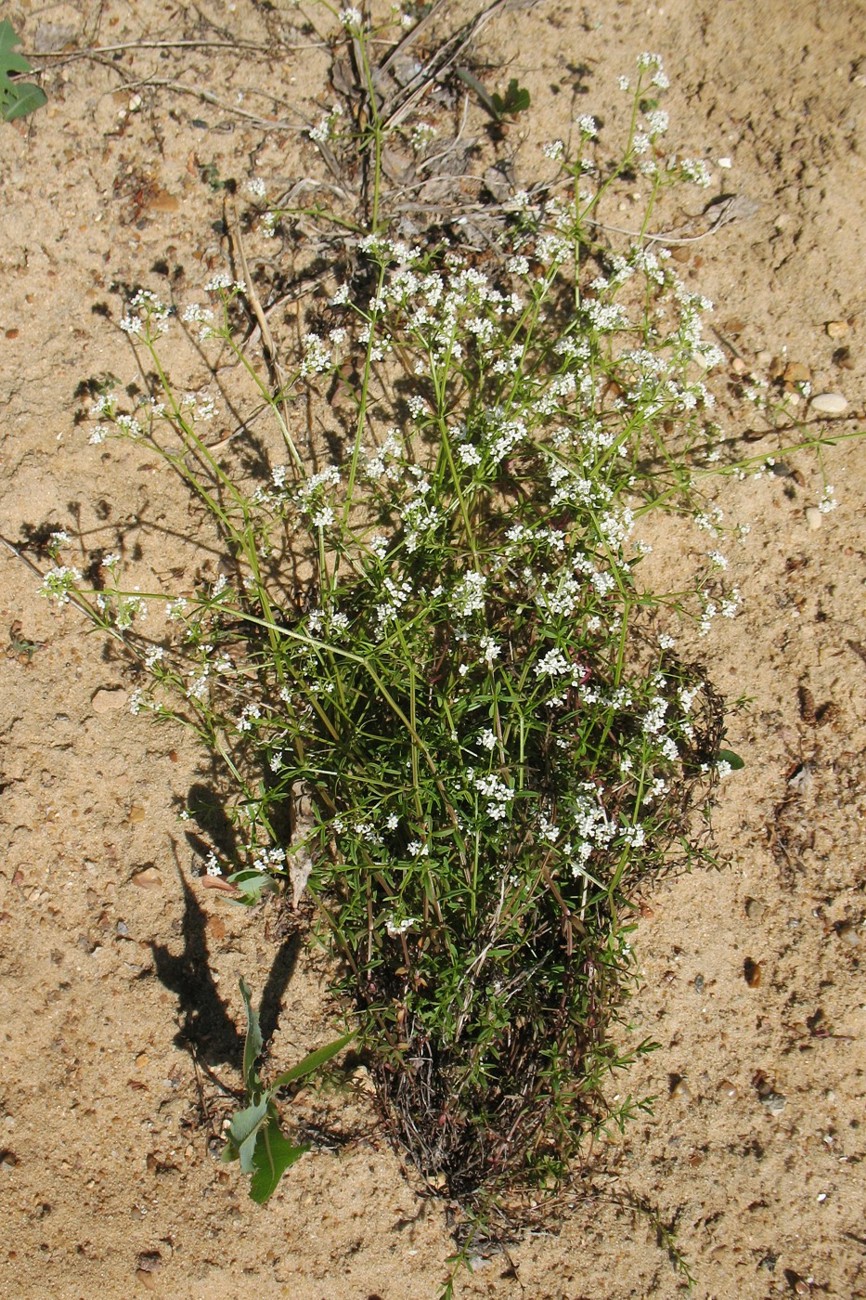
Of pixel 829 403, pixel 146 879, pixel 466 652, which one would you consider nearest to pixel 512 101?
pixel 829 403

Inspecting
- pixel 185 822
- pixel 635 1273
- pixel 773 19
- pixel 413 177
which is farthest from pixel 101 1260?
pixel 773 19

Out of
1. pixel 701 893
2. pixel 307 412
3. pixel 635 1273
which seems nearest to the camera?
pixel 635 1273

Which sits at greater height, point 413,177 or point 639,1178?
point 413,177

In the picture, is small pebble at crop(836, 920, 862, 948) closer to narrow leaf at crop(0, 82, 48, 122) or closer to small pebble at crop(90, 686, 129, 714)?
small pebble at crop(90, 686, 129, 714)

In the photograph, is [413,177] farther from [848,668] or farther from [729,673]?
[848,668]

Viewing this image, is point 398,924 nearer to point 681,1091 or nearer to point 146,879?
point 146,879
